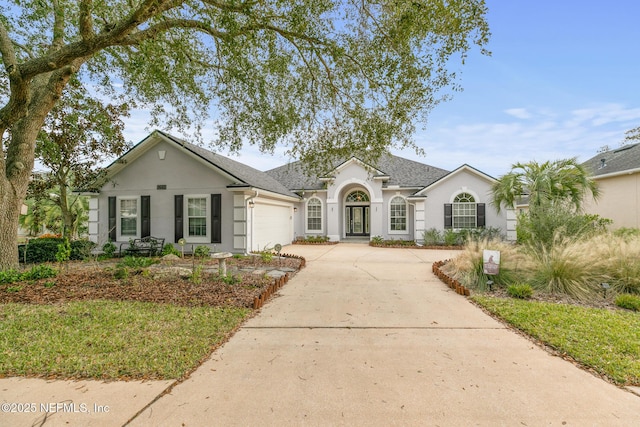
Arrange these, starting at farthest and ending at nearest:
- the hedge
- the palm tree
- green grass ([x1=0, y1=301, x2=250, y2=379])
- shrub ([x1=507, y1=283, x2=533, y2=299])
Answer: the hedge
the palm tree
shrub ([x1=507, y1=283, x2=533, y2=299])
green grass ([x1=0, y1=301, x2=250, y2=379])

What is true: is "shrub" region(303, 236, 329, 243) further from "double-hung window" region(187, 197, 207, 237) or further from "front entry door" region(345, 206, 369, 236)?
"double-hung window" region(187, 197, 207, 237)

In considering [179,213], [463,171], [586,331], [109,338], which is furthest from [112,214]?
[463,171]

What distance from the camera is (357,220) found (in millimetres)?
20562

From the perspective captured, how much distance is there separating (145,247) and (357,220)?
515 inches

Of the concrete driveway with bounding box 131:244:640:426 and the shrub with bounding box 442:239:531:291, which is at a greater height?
the shrub with bounding box 442:239:531:291

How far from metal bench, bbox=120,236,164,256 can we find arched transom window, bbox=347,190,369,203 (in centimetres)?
1232

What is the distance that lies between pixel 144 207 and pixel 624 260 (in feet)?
52.4

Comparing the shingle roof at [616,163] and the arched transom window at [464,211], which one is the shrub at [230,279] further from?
the shingle roof at [616,163]

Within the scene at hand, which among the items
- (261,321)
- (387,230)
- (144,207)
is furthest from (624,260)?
(144,207)

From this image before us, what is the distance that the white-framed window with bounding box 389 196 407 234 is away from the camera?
18.2m

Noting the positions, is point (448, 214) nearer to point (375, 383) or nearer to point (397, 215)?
point (397, 215)

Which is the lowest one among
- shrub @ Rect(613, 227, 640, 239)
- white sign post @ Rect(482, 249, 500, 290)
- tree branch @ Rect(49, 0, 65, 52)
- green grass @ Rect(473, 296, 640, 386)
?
green grass @ Rect(473, 296, 640, 386)

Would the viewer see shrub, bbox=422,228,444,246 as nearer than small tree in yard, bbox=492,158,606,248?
No

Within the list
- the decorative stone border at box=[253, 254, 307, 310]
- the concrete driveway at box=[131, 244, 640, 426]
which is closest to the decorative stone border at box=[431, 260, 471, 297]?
the concrete driveway at box=[131, 244, 640, 426]
